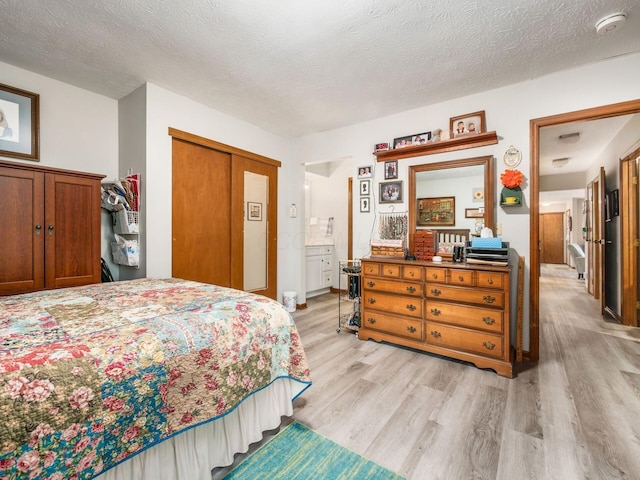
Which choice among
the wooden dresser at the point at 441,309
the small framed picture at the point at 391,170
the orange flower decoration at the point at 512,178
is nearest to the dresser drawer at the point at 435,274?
the wooden dresser at the point at 441,309

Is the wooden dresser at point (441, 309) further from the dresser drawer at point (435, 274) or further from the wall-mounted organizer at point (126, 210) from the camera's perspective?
the wall-mounted organizer at point (126, 210)

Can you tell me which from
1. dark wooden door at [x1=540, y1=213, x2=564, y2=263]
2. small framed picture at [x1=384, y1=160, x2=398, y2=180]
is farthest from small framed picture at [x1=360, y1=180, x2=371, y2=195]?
dark wooden door at [x1=540, y1=213, x2=564, y2=263]

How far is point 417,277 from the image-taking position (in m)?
2.80

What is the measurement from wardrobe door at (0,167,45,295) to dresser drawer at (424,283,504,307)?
325 centimetres

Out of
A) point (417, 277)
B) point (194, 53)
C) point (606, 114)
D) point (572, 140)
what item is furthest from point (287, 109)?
point (572, 140)

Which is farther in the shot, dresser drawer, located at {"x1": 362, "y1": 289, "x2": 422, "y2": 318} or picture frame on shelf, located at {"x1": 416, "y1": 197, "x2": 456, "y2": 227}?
picture frame on shelf, located at {"x1": 416, "y1": 197, "x2": 456, "y2": 227}

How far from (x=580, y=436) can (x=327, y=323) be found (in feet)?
8.23

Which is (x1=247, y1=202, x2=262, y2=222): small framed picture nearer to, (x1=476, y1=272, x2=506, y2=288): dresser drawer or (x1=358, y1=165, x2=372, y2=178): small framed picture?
(x1=358, y1=165, x2=372, y2=178): small framed picture

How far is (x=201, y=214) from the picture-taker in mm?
3314

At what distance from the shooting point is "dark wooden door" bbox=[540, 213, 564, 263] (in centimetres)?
1058

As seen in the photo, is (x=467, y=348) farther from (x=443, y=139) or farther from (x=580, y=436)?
(x=443, y=139)

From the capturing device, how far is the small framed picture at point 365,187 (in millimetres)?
3674

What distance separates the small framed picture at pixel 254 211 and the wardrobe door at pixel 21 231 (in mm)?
2004

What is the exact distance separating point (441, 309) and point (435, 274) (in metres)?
0.32
